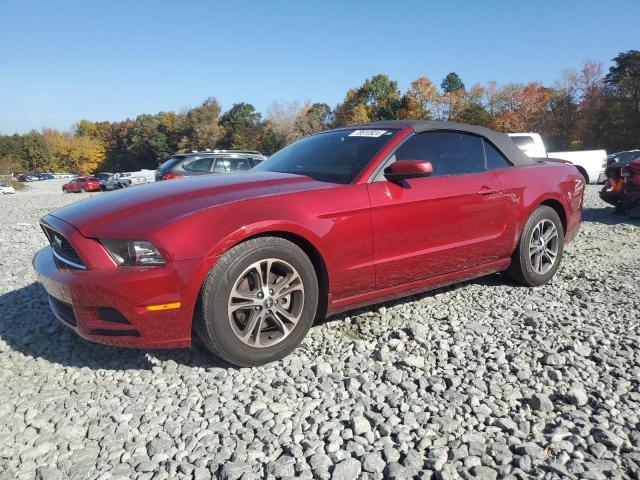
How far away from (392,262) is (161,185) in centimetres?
176

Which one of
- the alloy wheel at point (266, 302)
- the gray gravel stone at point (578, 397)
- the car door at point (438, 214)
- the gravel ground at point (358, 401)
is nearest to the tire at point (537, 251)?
the car door at point (438, 214)

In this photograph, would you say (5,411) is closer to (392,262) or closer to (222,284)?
(222,284)

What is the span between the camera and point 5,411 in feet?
8.03

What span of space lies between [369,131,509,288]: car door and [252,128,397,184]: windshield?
184 millimetres

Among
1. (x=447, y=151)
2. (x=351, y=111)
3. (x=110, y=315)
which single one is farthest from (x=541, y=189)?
(x=351, y=111)

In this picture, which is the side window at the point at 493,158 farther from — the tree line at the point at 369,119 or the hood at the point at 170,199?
the tree line at the point at 369,119

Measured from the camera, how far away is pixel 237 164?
13.3 m

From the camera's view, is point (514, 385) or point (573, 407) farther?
point (514, 385)

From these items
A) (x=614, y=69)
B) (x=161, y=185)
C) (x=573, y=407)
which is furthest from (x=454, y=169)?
(x=614, y=69)

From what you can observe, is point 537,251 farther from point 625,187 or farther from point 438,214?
point 625,187

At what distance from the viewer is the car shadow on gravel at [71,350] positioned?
2.94m

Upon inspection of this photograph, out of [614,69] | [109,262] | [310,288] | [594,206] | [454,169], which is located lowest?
[594,206]

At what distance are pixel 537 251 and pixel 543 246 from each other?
95 mm

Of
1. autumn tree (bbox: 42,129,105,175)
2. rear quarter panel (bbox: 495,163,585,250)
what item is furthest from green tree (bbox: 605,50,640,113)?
autumn tree (bbox: 42,129,105,175)
